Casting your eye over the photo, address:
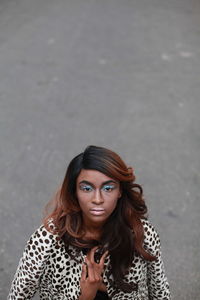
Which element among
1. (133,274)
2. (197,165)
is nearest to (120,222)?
(133,274)

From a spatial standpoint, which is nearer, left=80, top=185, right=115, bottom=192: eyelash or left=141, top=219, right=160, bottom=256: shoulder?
left=80, top=185, right=115, bottom=192: eyelash

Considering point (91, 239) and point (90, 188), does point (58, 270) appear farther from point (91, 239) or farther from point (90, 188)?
point (90, 188)

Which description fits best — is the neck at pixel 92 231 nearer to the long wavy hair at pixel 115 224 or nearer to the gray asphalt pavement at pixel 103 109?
the long wavy hair at pixel 115 224

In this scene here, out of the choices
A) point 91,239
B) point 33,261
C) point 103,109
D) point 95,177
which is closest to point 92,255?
point 91,239

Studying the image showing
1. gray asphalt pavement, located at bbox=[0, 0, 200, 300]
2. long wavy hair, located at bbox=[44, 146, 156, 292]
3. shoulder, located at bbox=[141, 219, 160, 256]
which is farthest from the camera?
gray asphalt pavement, located at bbox=[0, 0, 200, 300]

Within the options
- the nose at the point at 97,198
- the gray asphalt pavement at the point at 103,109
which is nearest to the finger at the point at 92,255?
the nose at the point at 97,198

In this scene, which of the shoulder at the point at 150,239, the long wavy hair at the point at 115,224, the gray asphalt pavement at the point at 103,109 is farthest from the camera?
the gray asphalt pavement at the point at 103,109

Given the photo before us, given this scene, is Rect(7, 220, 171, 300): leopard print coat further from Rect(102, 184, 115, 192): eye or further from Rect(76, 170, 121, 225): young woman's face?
Rect(102, 184, 115, 192): eye

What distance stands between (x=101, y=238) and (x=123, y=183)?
30cm

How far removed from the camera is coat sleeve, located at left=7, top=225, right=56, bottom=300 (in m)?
2.45

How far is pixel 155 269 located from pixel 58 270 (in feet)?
1.72

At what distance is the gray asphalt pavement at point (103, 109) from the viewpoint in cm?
468

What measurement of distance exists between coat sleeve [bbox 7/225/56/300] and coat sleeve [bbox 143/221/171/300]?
1.57 ft

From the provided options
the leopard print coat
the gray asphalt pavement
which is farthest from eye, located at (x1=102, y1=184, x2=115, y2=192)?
the gray asphalt pavement
